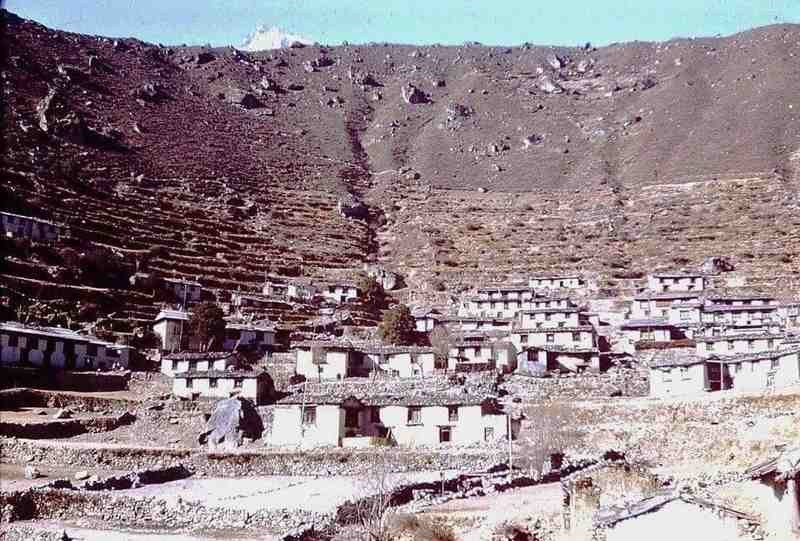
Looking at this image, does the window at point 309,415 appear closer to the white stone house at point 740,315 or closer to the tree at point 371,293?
the tree at point 371,293

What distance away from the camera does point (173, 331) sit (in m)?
64.4

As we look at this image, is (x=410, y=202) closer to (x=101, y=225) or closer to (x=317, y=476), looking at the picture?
(x=101, y=225)

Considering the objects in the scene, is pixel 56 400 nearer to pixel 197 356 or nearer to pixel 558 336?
pixel 197 356

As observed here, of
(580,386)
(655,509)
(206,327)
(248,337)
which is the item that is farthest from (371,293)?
(655,509)

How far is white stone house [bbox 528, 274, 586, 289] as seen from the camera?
8781cm

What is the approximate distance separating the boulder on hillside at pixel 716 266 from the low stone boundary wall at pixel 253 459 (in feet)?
175

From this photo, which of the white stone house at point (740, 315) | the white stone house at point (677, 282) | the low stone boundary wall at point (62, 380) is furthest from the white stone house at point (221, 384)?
the white stone house at point (677, 282)

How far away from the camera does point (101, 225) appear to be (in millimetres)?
89250

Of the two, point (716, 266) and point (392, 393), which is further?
point (716, 266)

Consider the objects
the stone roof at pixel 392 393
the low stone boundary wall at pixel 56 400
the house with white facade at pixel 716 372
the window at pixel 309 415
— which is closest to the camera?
the window at pixel 309 415

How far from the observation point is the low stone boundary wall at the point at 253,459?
132ft

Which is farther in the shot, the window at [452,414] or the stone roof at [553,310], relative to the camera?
the stone roof at [553,310]

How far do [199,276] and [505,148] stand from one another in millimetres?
92322

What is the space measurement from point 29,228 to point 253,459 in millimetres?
46633
